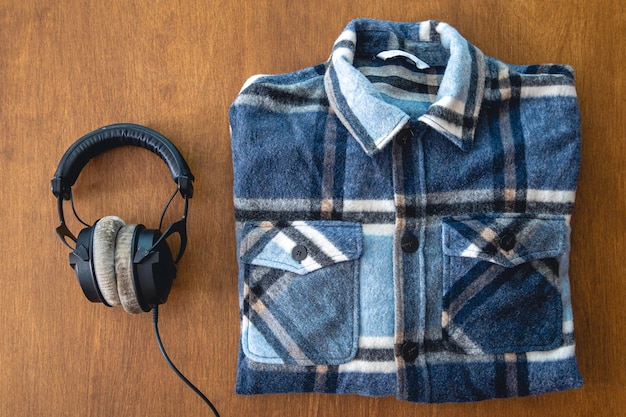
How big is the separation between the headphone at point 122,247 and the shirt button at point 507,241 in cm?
48

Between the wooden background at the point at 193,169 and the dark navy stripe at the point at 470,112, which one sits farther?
the wooden background at the point at 193,169

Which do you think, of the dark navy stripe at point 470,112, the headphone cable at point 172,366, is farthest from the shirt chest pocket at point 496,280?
the headphone cable at point 172,366

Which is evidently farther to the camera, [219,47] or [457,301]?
[219,47]

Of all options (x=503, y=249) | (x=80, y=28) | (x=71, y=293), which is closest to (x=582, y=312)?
(x=503, y=249)

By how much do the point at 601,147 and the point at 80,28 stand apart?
942 millimetres

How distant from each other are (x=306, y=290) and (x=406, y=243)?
0.54ft

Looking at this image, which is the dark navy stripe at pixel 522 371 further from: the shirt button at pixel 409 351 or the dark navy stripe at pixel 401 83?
the dark navy stripe at pixel 401 83

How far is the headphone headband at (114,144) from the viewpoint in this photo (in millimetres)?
733

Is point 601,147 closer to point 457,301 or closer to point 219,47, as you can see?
point 457,301

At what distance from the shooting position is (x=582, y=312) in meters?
0.83

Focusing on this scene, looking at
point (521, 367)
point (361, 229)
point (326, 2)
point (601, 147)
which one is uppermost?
point (326, 2)

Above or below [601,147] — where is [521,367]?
below

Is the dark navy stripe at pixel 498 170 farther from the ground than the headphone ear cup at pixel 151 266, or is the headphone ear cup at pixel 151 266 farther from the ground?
the dark navy stripe at pixel 498 170

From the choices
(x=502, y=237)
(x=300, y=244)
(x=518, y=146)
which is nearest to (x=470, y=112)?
(x=518, y=146)
